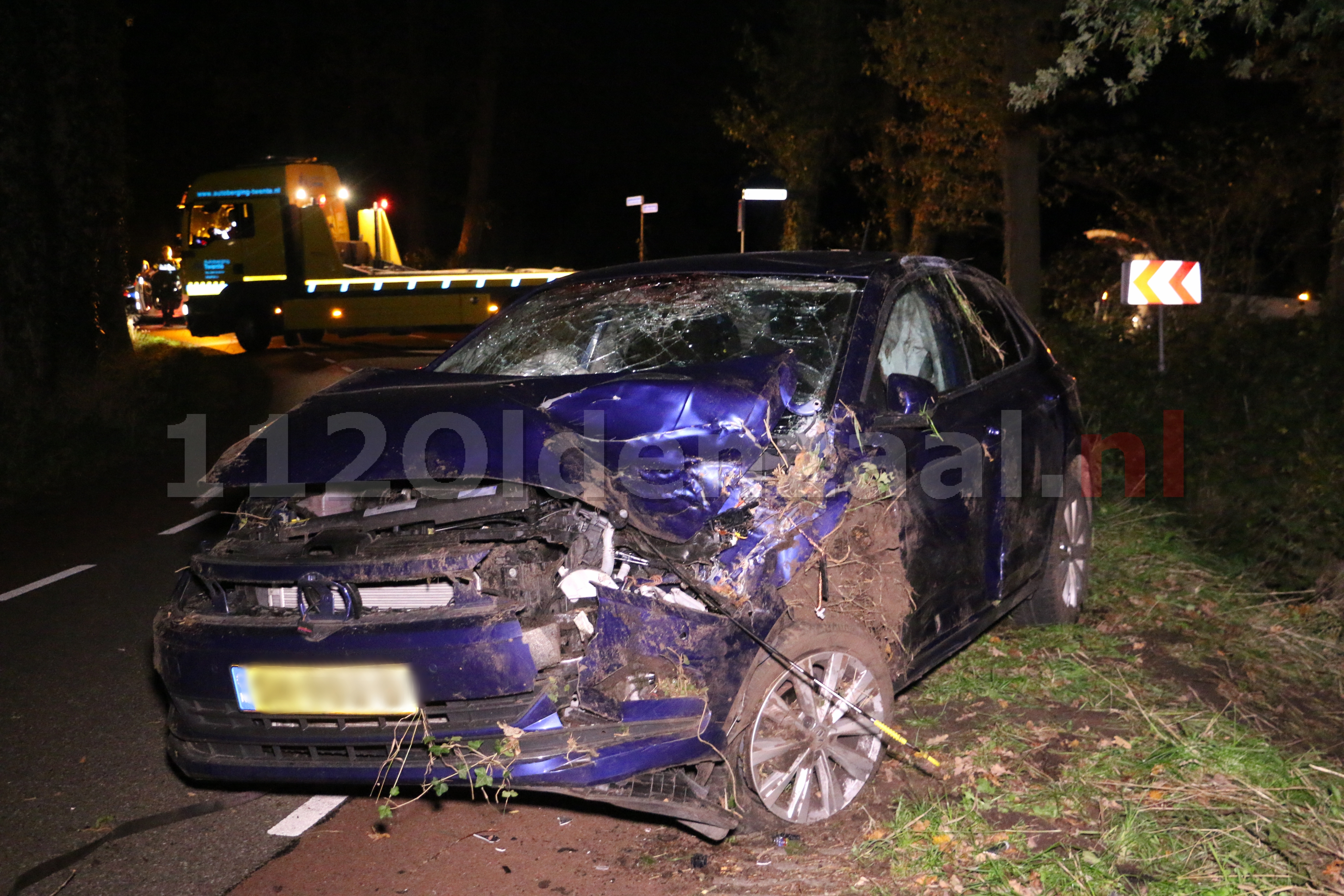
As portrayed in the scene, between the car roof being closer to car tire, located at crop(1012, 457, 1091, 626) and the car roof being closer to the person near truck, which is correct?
car tire, located at crop(1012, 457, 1091, 626)

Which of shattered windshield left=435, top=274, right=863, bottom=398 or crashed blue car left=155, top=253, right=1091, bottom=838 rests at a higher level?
shattered windshield left=435, top=274, right=863, bottom=398

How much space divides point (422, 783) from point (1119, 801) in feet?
7.56

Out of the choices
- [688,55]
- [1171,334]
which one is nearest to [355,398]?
[1171,334]

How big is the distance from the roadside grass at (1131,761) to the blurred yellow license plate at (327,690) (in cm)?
149

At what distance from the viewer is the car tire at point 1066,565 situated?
5859 millimetres

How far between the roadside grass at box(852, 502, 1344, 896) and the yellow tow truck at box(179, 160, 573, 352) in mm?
17204

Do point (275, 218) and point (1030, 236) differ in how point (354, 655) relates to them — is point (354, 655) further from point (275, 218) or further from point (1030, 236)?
point (275, 218)

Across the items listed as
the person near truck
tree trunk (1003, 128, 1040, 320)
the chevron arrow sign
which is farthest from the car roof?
the person near truck

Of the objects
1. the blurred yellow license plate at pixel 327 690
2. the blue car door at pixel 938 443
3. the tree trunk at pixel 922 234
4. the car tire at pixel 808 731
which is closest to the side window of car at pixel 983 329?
the blue car door at pixel 938 443

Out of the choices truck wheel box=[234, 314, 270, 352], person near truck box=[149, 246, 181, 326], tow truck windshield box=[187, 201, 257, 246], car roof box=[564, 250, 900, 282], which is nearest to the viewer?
car roof box=[564, 250, 900, 282]

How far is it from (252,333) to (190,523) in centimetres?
1576

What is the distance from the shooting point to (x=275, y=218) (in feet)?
76.3

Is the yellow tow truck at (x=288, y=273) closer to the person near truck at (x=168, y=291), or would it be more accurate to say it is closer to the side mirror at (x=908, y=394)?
the person near truck at (x=168, y=291)

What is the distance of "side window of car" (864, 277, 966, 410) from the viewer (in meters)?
4.49
